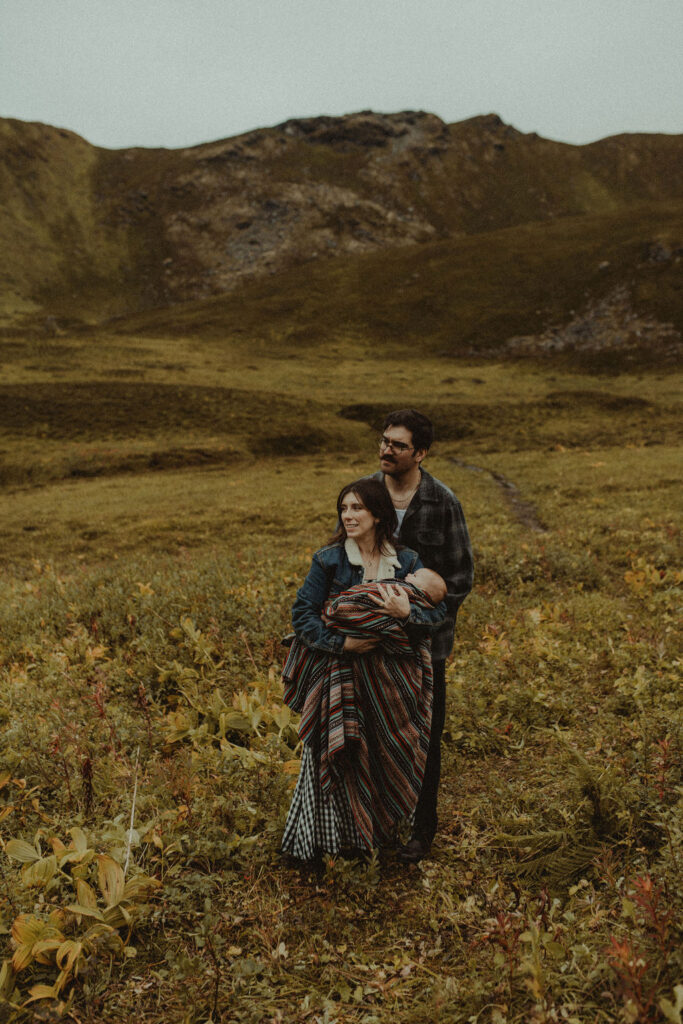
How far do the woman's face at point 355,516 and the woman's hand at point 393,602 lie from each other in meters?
0.50

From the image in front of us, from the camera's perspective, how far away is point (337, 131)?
647 feet

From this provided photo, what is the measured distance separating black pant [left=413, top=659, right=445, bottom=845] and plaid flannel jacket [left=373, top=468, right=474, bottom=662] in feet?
0.95

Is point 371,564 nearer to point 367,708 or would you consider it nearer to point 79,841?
point 367,708

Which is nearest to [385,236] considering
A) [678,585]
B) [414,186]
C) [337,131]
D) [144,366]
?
[414,186]

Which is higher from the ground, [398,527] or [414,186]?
[414,186]

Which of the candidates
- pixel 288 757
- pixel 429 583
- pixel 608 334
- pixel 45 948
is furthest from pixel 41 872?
pixel 608 334

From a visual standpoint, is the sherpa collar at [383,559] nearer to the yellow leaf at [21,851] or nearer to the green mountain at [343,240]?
the yellow leaf at [21,851]

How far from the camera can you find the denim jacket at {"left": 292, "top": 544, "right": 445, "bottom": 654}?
14.5ft

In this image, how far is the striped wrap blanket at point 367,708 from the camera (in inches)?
169

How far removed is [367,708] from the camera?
4.55 m

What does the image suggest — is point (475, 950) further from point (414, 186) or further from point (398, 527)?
point (414, 186)

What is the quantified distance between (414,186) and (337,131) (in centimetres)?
4060

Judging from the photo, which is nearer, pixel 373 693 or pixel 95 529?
pixel 373 693

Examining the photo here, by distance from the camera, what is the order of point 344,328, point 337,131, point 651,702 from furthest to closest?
point 337,131 < point 344,328 < point 651,702
